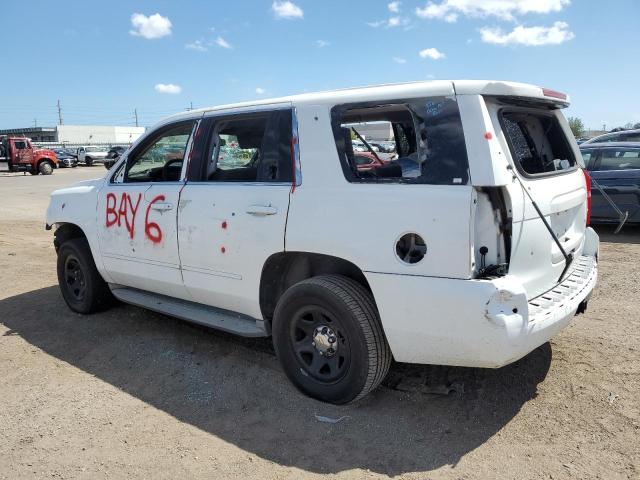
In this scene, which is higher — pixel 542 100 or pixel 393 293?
pixel 542 100

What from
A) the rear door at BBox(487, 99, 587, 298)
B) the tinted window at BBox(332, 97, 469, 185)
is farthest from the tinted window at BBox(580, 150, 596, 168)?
the tinted window at BBox(332, 97, 469, 185)

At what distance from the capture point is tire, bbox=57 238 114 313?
5070mm

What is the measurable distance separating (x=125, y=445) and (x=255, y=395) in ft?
2.87

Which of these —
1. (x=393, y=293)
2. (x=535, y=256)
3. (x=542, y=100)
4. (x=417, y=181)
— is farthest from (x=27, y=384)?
(x=542, y=100)

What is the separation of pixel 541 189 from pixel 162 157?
10.0 ft

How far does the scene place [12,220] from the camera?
12188 millimetres

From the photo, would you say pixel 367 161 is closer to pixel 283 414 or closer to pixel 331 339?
pixel 331 339

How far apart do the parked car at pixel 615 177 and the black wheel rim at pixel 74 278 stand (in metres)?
7.62

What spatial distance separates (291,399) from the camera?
3.47m

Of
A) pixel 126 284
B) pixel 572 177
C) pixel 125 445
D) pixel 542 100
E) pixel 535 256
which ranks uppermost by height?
pixel 542 100

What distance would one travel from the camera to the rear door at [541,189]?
2850 mm

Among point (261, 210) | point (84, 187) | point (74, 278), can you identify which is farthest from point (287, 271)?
point (74, 278)

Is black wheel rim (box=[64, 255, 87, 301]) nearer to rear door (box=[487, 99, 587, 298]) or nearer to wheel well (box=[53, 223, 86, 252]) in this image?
wheel well (box=[53, 223, 86, 252])

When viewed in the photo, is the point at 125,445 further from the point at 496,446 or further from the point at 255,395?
the point at 496,446
